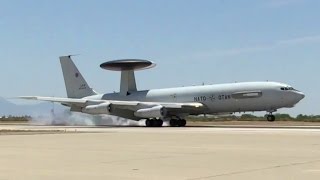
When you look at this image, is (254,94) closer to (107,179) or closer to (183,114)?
(183,114)

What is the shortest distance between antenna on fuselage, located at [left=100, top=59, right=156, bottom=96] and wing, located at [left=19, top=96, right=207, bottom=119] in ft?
20.1

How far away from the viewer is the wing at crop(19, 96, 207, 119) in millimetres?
58781

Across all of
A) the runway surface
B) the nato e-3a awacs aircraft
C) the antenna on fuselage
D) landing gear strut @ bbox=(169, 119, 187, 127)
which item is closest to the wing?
the nato e-3a awacs aircraft

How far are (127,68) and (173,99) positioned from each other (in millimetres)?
12132

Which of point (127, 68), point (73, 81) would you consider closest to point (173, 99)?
point (127, 68)

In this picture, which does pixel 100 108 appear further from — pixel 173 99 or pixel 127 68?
pixel 127 68

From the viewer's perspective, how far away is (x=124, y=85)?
7100cm

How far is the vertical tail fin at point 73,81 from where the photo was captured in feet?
238

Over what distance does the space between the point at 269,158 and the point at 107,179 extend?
607 centimetres

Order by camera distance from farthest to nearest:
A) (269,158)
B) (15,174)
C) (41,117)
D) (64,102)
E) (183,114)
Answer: (41,117), (64,102), (183,114), (269,158), (15,174)

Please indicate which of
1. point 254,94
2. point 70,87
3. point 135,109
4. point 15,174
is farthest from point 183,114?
point 15,174

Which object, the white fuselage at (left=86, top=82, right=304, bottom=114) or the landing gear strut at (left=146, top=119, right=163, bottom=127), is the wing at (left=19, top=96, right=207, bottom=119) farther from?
the white fuselage at (left=86, top=82, right=304, bottom=114)

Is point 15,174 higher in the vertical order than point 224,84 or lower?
lower

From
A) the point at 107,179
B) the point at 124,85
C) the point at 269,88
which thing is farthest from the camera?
the point at 124,85
